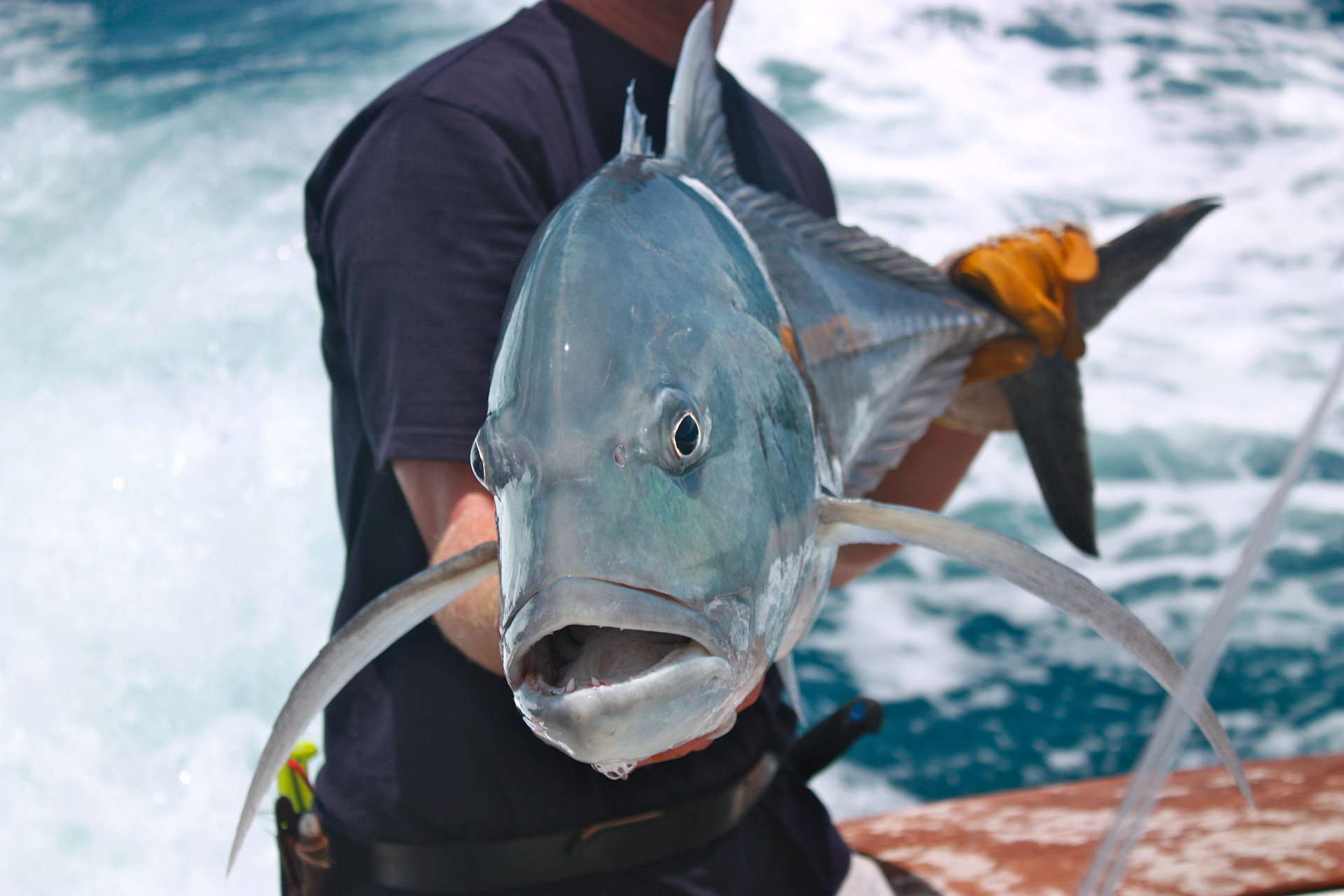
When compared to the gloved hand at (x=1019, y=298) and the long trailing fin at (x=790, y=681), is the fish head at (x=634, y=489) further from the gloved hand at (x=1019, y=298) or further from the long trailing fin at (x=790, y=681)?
the gloved hand at (x=1019, y=298)

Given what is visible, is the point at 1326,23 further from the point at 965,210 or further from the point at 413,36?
the point at 413,36

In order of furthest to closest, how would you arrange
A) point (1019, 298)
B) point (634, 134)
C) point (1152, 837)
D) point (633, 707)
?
point (1152, 837) → point (1019, 298) → point (634, 134) → point (633, 707)

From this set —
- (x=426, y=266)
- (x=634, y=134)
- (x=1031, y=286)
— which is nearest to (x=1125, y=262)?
(x=1031, y=286)

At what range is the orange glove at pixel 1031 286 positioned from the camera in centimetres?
135

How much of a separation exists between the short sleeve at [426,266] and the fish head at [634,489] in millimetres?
242

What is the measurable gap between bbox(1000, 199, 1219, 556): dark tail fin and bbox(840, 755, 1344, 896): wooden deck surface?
2.00ft

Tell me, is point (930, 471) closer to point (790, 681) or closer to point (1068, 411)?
point (1068, 411)

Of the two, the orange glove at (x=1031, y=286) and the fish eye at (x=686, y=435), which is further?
the orange glove at (x=1031, y=286)

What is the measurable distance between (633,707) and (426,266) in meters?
0.54

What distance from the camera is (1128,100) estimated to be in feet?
24.3

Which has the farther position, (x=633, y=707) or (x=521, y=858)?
(x=521, y=858)

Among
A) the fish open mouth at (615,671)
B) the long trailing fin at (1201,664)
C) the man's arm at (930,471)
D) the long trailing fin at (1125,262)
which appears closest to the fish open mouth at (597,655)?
the fish open mouth at (615,671)

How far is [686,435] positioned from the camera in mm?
560

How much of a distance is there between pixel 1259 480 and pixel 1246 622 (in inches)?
44.9
